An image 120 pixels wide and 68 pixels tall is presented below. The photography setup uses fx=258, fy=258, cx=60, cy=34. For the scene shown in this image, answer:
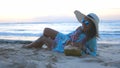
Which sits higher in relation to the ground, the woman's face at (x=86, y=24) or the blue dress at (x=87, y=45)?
the woman's face at (x=86, y=24)

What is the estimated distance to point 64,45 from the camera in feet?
18.3

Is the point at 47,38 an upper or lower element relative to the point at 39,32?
upper

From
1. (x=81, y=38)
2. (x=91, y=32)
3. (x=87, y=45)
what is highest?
(x=91, y=32)

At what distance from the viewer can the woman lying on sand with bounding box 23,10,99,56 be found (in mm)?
5023

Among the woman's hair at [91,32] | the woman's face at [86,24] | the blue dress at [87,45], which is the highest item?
the woman's face at [86,24]

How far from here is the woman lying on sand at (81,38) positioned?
5.02m

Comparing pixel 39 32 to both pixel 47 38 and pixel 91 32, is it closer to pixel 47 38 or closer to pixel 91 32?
pixel 47 38

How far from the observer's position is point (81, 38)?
5.20 meters

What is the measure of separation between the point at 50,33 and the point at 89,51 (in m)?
1.07

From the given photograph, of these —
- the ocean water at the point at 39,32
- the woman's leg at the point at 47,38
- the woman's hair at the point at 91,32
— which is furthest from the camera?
the ocean water at the point at 39,32

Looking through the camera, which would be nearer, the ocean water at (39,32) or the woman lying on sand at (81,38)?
the woman lying on sand at (81,38)

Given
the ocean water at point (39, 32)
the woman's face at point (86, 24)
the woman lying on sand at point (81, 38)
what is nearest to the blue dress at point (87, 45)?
the woman lying on sand at point (81, 38)

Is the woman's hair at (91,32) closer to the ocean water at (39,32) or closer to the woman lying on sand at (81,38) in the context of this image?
the woman lying on sand at (81,38)

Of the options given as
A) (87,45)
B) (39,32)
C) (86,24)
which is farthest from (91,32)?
(39,32)
